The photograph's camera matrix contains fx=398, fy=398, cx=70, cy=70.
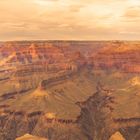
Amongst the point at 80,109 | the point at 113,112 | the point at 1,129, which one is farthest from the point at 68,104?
the point at 1,129

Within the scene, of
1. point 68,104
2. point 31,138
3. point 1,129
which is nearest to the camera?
point 31,138

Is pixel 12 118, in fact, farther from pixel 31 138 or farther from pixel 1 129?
pixel 31 138

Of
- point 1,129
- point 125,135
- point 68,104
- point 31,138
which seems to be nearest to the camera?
point 31,138

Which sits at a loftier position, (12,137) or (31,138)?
(31,138)

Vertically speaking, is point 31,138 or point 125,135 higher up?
point 31,138

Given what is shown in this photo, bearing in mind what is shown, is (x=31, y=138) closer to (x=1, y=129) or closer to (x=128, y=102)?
(x=1, y=129)

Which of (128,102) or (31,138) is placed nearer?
(31,138)

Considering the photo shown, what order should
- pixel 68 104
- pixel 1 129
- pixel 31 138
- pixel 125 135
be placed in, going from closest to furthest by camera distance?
pixel 31 138, pixel 125 135, pixel 1 129, pixel 68 104

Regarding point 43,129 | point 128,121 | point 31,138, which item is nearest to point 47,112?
point 43,129

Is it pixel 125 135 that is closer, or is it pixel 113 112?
pixel 125 135
